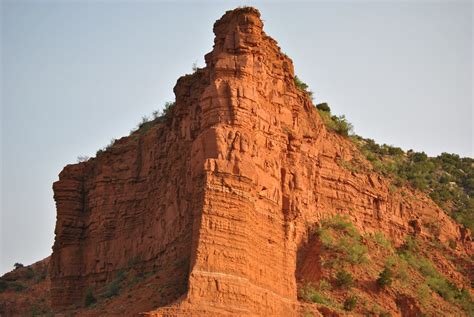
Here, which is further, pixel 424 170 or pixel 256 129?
pixel 424 170

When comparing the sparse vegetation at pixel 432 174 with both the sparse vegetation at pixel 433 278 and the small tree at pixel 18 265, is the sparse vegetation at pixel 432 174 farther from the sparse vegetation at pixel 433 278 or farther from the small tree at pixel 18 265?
the small tree at pixel 18 265

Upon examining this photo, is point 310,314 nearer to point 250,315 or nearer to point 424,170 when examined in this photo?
point 250,315

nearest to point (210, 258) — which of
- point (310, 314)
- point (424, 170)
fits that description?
point (310, 314)

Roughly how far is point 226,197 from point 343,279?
871 centimetres

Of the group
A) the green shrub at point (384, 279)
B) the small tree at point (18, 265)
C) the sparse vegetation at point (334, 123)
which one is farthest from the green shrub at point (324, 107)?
the small tree at point (18, 265)

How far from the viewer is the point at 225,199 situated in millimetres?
41500

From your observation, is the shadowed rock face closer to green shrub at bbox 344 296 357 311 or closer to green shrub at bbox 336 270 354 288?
green shrub at bbox 336 270 354 288

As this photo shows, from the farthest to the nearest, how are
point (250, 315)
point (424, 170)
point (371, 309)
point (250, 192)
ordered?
point (424, 170) < point (371, 309) < point (250, 192) < point (250, 315)

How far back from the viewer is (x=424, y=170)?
2820 inches

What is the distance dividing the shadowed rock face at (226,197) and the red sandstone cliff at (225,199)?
59 mm

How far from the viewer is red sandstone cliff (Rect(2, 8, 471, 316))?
41.3m

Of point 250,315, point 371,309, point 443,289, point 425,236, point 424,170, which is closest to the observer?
point 250,315

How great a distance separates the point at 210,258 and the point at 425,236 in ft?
65.3

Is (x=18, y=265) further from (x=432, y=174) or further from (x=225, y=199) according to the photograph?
(x=225, y=199)
